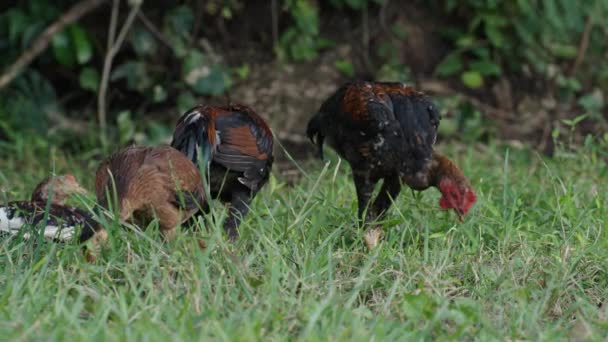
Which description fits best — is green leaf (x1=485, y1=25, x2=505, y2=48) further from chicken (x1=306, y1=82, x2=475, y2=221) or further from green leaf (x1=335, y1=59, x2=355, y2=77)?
chicken (x1=306, y1=82, x2=475, y2=221)

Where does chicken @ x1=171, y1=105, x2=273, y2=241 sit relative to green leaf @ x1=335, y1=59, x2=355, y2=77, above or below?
above

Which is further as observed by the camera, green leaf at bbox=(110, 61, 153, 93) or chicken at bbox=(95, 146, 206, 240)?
green leaf at bbox=(110, 61, 153, 93)

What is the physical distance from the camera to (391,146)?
502cm

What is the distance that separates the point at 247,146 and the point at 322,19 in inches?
155

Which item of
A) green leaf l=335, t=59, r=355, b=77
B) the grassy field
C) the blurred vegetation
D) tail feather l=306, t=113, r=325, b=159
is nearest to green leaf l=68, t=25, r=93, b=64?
the blurred vegetation

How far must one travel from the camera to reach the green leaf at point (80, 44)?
26.8ft

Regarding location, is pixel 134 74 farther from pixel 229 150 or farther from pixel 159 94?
pixel 229 150

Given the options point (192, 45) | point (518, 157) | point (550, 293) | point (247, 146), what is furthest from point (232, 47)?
point (550, 293)

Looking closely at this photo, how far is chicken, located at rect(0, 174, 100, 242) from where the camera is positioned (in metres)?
4.82

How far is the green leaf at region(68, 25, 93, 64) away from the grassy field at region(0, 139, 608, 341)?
336 cm

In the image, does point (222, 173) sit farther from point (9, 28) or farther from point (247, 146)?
point (9, 28)

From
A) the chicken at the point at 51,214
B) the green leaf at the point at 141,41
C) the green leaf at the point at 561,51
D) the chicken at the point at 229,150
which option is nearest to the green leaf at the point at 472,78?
the green leaf at the point at 561,51

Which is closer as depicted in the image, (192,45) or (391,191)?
Result: (391,191)

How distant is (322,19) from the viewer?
902 cm
